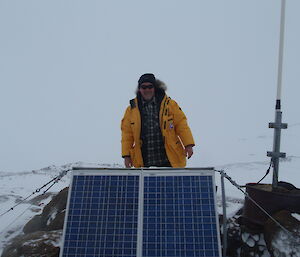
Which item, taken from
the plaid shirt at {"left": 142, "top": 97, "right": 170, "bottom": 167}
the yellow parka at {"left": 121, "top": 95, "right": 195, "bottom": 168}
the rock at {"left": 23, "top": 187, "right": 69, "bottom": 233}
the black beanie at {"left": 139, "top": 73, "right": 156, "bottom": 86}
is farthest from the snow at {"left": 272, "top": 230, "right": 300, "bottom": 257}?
the rock at {"left": 23, "top": 187, "right": 69, "bottom": 233}

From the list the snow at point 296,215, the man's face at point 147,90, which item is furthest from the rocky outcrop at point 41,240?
the snow at point 296,215

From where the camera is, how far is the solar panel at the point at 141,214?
3.51 meters

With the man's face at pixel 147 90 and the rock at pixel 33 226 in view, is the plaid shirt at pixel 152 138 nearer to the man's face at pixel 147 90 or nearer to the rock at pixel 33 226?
the man's face at pixel 147 90

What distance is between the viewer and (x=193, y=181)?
12.7ft

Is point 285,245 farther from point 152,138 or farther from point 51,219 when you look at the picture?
point 51,219

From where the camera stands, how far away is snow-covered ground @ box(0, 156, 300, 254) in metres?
6.33

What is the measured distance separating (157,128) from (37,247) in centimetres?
242

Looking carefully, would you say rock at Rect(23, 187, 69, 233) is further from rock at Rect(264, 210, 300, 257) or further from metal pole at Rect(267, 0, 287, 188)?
metal pole at Rect(267, 0, 287, 188)

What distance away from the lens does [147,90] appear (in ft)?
16.4

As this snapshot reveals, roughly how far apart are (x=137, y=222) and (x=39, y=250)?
1.68 meters

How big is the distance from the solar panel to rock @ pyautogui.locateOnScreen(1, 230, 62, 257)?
0.97 metres

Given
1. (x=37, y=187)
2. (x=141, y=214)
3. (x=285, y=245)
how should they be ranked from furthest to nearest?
(x=37, y=187) < (x=285, y=245) < (x=141, y=214)

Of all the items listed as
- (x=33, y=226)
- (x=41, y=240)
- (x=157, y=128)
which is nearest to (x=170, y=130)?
(x=157, y=128)

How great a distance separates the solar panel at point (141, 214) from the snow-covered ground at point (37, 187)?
205cm
